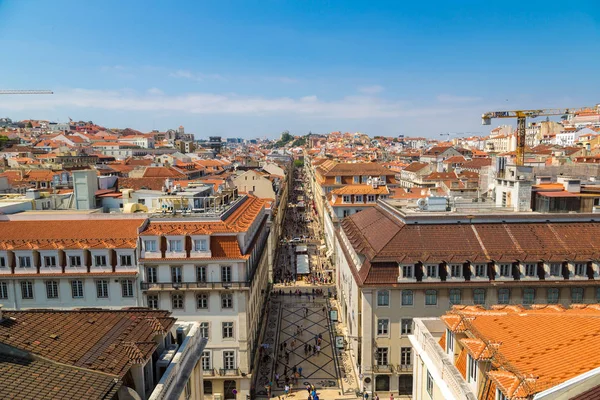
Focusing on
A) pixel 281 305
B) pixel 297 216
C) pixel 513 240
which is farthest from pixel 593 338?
→ pixel 297 216

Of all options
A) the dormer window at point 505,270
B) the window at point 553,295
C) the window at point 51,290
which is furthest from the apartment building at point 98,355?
the window at point 553,295

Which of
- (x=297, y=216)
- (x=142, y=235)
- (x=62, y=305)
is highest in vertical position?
(x=142, y=235)

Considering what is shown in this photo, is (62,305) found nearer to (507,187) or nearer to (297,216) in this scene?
(507,187)

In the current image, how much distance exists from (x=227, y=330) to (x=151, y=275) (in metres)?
7.57

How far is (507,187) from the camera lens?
4466 cm

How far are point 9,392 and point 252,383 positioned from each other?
95.0 ft

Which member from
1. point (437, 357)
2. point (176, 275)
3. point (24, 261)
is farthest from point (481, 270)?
point (24, 261)

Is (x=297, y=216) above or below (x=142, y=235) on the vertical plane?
below

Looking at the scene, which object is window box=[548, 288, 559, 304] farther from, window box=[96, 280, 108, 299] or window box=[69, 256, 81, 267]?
window box=[69, 256, 81, 267]

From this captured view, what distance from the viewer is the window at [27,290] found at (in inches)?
1478

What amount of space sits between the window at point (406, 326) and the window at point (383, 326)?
3.54 feet

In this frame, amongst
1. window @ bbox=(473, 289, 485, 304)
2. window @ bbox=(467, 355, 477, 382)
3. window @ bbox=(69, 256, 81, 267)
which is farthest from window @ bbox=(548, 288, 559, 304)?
window @ bbox=(69, 256, 81, 267)

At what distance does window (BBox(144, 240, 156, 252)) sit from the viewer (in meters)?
37.5

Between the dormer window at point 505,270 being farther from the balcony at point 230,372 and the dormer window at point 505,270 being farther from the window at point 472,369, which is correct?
the balcony at point 230,372
